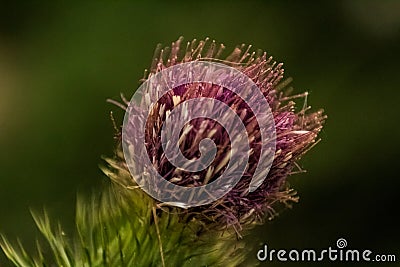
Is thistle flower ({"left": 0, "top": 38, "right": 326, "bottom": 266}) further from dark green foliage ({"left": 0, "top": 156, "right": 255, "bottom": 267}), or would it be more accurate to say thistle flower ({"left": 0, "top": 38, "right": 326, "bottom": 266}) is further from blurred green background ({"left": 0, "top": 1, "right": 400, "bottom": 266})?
blurred green background ({"left": 0, "top": 1, "right": 400, "bottom": 266})

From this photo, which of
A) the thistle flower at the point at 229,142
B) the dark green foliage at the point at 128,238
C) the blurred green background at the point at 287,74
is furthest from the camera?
the blurred green background at the point at 287,74

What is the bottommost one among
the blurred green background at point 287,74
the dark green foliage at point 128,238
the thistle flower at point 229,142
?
the dark green foliage at point 128,238

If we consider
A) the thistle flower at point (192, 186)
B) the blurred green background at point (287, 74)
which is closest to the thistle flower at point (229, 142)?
the thistle flower at point (192, 186)

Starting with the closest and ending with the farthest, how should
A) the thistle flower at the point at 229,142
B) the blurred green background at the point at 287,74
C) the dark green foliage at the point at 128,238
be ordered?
the thistle flower at the point at 229,142, the dark green foliage at the point at 128,238, the blurred green background at the point at 287,74

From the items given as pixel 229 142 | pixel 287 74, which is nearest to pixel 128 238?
pixel 229 142

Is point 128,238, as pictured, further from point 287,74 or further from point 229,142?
point 287,74

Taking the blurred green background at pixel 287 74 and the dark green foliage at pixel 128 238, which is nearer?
the dark green foliage at pixel 128 238

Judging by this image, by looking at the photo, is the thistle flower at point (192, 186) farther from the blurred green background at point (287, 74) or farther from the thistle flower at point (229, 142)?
the blurred green background at point (287, 74)

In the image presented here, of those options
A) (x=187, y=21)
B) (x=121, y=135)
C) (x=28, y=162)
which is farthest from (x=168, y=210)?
(x=187, y=21)
